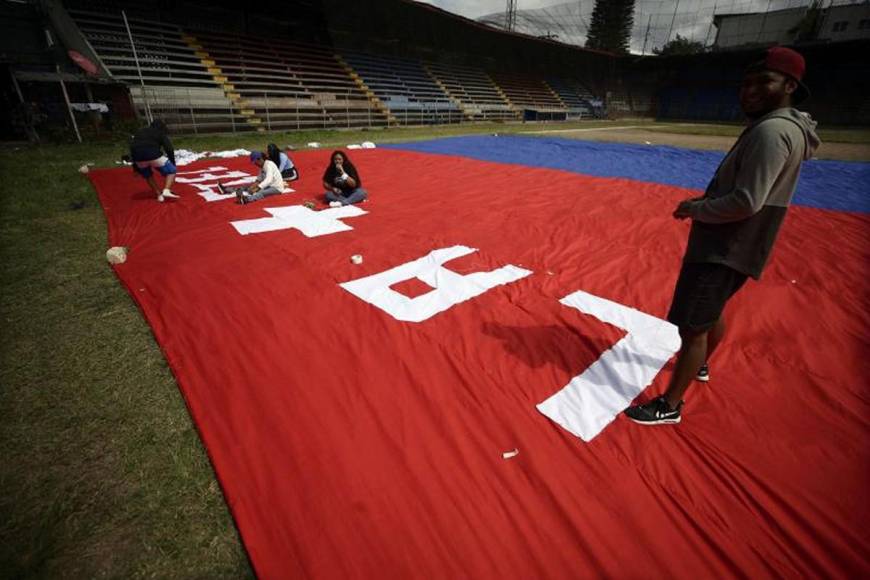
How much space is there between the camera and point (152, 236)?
466 centimetres

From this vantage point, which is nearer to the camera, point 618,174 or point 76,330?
point 76,330

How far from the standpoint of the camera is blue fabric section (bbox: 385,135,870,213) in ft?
23.7

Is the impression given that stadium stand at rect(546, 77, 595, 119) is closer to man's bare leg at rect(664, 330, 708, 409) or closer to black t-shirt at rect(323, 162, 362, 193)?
black t-shirt at rect(323, 162, 362, 193)

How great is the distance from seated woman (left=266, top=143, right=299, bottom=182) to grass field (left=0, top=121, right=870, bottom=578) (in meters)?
3.69

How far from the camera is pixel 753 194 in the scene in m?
1.63

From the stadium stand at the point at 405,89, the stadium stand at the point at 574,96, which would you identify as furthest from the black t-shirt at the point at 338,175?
the stadium stand at the point at 574,96

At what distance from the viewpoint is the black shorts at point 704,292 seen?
189 cm

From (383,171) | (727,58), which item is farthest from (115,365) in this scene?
(727,58)

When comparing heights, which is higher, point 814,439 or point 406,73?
point 406,73

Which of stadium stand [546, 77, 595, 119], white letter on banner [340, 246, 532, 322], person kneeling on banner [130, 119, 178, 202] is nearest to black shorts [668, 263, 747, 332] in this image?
white letter on banner [340, 246, 532, 322]

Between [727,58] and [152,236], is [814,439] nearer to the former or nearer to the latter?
[152,236]

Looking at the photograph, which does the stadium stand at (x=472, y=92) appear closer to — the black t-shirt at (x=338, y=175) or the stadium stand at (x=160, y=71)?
the stadium stand at (x=160, y=71)

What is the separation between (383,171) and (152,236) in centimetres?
502

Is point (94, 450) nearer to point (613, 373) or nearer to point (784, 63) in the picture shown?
point (613, 373)
